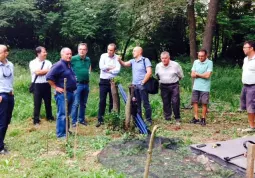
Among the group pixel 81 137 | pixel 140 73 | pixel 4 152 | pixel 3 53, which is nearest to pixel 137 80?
pixel 140 73

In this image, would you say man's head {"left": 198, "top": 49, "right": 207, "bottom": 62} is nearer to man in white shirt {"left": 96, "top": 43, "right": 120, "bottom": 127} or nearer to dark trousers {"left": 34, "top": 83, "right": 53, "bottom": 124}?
man in white shirt {"left": 96, "top": 43, "right": 120, "bottom": 127}

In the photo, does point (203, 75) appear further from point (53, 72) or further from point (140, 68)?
point (53, 72)

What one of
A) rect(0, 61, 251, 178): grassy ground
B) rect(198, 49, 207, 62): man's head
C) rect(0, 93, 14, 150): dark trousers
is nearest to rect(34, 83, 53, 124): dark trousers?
rect(0, 61, 251, 178): grassy ground

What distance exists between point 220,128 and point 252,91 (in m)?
1.09

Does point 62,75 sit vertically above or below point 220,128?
above

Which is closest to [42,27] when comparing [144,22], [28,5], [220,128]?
[28,5]

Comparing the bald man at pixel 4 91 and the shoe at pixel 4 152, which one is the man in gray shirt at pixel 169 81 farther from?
the shoe at pixel 4 152

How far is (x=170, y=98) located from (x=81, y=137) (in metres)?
2.25

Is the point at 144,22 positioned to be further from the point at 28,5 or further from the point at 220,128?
the point at 220,128

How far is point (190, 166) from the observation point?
476 centimetres

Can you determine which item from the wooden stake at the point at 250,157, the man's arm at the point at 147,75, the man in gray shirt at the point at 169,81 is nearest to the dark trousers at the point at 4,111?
the man's arm at the point at 147,75

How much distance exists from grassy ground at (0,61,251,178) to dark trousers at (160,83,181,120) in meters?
0.24

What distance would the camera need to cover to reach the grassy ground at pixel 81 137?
477 cm

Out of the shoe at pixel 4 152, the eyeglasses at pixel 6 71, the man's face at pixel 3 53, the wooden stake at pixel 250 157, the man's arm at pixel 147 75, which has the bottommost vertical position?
the shoe at pixel 4 152
